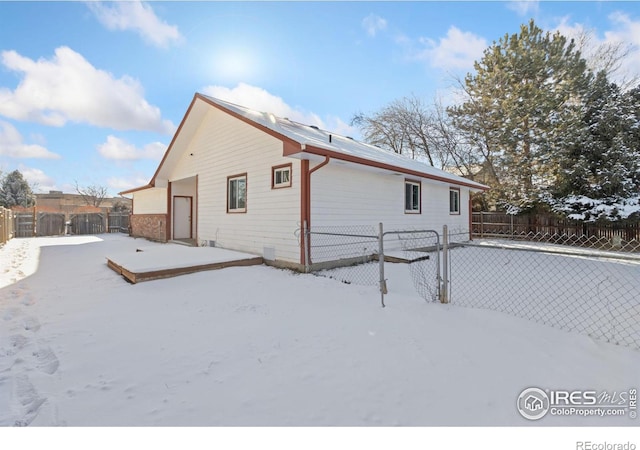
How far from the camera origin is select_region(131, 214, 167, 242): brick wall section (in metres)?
13.4

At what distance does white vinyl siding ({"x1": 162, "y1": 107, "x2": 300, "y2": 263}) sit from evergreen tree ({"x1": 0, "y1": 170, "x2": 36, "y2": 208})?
25.6 metres

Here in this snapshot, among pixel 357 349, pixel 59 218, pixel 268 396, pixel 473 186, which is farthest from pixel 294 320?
pixel 59 218

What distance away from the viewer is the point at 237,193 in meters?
9.09

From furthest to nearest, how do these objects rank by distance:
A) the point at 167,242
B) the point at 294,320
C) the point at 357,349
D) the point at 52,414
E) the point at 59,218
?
the point at 59,218 → the point at 167,242 → the point at 294,320 → the point at 357,349 → the point at 52,414

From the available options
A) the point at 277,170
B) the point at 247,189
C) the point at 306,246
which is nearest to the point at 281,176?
the point at 277,170

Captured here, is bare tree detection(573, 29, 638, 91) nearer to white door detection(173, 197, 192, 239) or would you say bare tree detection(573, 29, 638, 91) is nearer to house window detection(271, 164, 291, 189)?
house window detection(271, 164, 291, 189)

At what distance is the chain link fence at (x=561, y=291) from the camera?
11.8 feet

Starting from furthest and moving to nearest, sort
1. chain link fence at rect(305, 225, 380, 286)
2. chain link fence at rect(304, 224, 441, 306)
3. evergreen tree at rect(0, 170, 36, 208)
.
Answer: evergreen tree at rect(0, 170, 36, 208)
chain link fence at rect(305, 225, 380, 286)
chain link fence at rect(304, 224, 441, 306)

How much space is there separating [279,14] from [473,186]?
10685 millimetres

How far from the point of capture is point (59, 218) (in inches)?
706

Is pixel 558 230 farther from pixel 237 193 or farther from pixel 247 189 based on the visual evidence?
pixel 237 193

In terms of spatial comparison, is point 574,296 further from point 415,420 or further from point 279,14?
point 279,14

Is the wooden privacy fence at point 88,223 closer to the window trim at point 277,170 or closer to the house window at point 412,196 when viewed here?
the window trim at point 277,170

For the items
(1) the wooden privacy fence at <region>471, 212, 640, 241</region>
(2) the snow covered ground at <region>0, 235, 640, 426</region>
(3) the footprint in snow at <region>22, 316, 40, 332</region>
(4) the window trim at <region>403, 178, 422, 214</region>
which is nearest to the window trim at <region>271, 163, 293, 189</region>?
(2) the snow covered ground at <region>0, 235, 640, 426</region>
